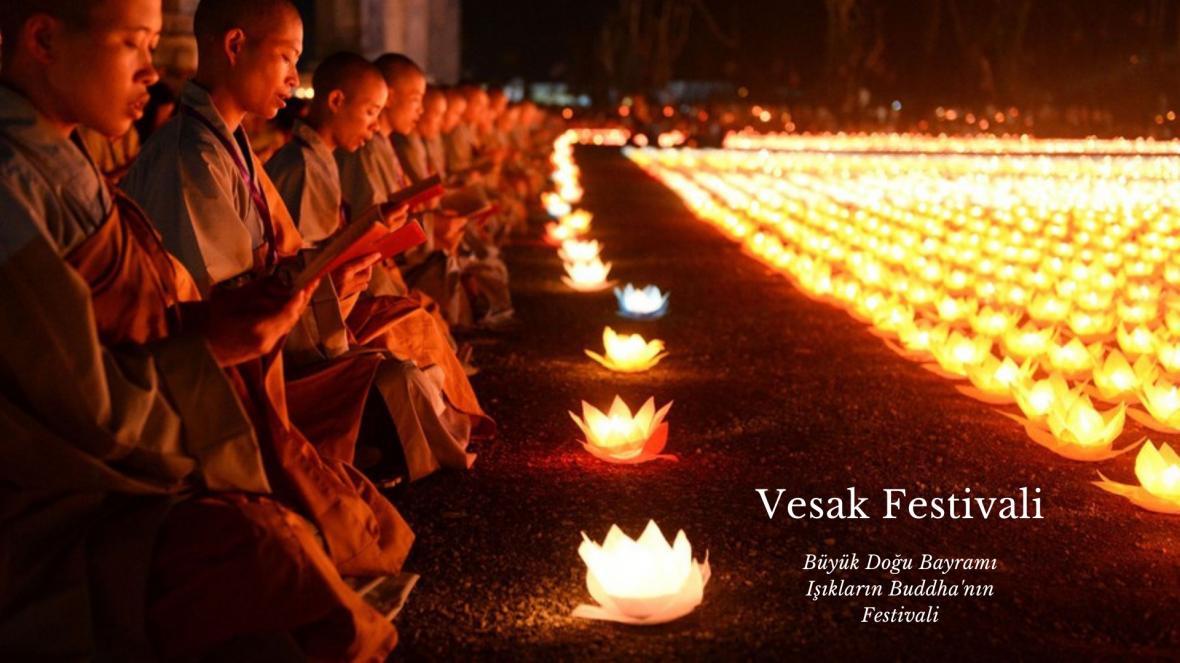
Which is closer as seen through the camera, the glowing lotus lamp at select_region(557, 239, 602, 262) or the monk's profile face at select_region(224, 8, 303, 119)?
the monk's profile face at select_region(224, 8, 303, 119)

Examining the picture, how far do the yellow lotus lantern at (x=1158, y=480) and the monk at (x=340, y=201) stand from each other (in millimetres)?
2051

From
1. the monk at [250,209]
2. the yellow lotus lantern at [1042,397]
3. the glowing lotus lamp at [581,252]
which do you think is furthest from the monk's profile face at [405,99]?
the yellow lotus lantern at [1042,397]

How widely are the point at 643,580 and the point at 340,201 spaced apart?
96.8 inches

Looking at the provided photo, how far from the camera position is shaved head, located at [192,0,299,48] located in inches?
142

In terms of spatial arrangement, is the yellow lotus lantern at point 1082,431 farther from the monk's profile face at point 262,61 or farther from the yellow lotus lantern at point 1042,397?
the monk's profile face at point 262,61

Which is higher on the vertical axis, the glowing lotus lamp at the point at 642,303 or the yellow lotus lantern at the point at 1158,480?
the yellow lotus lantern at the point at 1158,480

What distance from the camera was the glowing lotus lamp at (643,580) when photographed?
2.96m

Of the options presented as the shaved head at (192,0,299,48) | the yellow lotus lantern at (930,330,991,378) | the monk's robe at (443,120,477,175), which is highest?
the shaved head at (192,0,299,48)

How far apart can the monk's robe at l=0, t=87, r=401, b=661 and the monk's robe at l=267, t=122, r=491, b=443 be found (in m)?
1.55

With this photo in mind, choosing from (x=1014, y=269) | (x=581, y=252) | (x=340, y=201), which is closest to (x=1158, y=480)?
(x=340, y=201)

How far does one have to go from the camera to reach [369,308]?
439 cm

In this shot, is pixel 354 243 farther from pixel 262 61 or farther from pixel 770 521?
pixel 770 521

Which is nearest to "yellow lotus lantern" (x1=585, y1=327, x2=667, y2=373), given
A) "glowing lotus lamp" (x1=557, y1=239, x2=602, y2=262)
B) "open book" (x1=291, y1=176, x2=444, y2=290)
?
"open book" (x1=291, y1=176, x2=444, y2=290)

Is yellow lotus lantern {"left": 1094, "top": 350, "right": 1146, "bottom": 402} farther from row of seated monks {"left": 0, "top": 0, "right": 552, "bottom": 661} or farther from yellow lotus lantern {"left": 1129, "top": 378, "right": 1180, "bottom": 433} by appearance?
row of seated monks {"left": 0, "top": 0, "right": 552, "bottom": 661}
